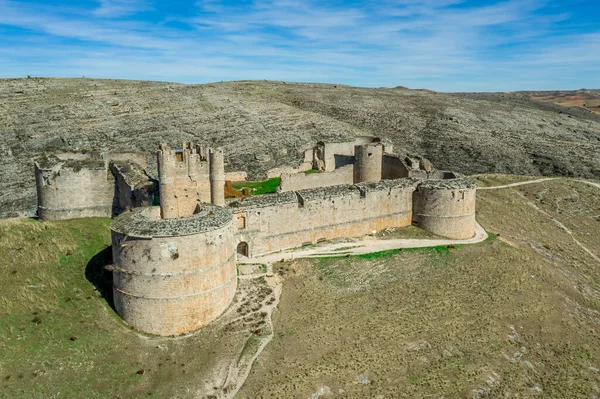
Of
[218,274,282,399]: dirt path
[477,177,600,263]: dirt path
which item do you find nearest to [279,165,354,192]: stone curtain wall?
[218,274,282,399]: dirt path

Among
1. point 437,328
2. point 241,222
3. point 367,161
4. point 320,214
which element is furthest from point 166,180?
point 367,161

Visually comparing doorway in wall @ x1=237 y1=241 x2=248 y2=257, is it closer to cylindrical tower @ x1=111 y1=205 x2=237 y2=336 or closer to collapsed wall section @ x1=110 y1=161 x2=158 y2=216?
cylindrical tower @ x1=111 y1=205 x2=237 y2=336

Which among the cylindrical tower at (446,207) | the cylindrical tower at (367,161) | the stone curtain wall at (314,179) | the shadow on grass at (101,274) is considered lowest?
the shadow on grass at (101,274)

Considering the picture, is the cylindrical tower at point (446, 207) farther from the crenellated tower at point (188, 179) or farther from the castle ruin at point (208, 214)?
the crenellated tower at point (188, 179)

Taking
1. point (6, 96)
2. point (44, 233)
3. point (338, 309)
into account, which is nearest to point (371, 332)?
point (338, 309)

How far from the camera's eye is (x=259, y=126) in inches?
3088

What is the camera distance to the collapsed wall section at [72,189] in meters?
33.4

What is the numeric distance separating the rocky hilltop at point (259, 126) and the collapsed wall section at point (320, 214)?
22.7m

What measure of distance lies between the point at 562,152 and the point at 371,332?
206ft

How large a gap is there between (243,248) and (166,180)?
6.66 m

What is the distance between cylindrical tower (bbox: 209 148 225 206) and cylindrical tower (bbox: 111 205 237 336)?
514 cm

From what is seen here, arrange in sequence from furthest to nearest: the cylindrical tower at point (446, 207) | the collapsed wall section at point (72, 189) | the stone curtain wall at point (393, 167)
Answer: the stone curtain wall at point (393, 167), the cylindrical tower at point (446, 207), the collapsed wall section at point (72, 189)

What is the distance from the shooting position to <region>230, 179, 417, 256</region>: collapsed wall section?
30.7 meters

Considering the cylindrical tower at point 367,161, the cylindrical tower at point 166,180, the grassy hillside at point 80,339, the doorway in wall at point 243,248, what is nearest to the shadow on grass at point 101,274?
the grassy hillside at point 80,339
